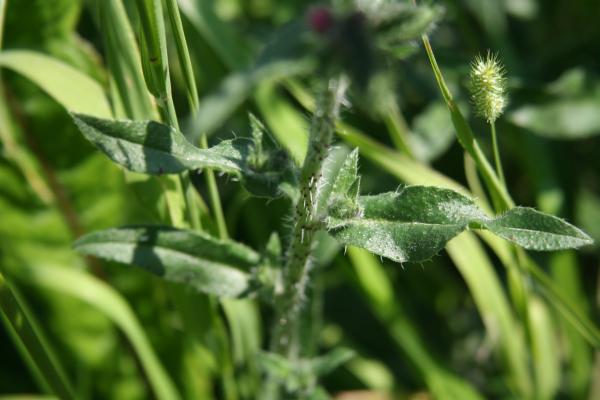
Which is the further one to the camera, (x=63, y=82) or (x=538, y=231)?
(x=63, y=82)

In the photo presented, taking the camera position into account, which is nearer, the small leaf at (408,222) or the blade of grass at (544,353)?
the small leaf at (408,222)

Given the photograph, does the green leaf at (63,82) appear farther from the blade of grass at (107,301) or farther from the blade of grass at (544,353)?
the blade of grass at (544,353)

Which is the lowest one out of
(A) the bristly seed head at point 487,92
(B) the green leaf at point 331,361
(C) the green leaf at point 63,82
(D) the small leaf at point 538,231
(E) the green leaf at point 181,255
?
(B) the green leaf at point 331,361

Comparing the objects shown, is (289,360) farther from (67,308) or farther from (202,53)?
(202,53)

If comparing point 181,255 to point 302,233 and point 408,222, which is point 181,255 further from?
point 408,222

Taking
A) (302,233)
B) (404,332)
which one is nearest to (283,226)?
(404,332)

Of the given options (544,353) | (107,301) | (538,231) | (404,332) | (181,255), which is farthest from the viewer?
(544,353)

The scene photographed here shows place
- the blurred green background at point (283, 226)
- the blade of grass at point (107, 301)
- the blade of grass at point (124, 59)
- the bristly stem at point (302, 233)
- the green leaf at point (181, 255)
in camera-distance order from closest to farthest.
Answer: the bristly stem at point (302, 233)
the green leaf at point (181, 255)
the blade of grass at point (124, 59)
the blade of grass at point (107, 301)
the blurred green background at point (283, 226)

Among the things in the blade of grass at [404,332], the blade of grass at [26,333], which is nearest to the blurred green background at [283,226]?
the blade of grass at [404,332]
